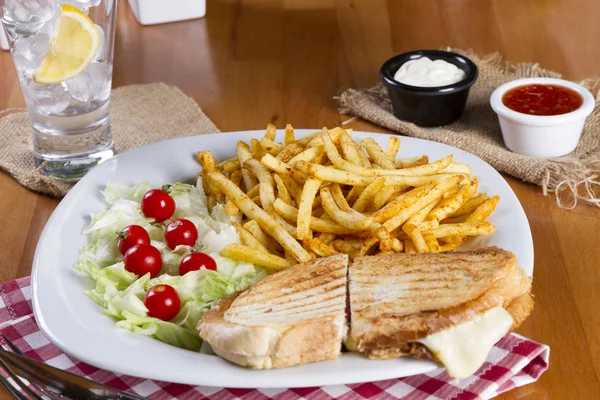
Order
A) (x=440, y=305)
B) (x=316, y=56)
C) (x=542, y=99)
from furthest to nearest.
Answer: (x=316, y=56), (x=542, y=99), (x=440, y=305)

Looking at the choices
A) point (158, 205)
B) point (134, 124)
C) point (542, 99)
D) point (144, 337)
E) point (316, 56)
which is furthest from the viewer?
point (316, 56)

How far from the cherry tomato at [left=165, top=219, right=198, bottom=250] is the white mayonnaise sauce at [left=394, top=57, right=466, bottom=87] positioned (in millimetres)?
1506

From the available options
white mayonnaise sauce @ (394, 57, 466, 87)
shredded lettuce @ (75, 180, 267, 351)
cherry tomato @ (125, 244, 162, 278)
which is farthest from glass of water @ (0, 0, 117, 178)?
white mayonnaise sauce @ (394, 57, 466, 87)

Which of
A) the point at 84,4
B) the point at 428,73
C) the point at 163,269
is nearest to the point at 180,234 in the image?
the point at 163,269

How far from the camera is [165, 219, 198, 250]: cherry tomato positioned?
2965 mm

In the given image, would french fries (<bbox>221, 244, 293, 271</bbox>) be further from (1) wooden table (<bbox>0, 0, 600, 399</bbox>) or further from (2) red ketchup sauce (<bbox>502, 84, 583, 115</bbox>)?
(2) red ketchup sauce (<bbox>502, 84, 583, 115</bbox>)

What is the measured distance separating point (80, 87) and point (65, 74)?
0.15 meters

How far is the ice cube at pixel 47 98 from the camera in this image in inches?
138

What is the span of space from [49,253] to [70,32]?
37.7 inches

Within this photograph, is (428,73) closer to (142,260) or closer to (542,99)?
(542,99)

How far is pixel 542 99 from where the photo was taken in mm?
3891

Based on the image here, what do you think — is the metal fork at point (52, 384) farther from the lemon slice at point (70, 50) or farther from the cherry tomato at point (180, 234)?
the lemon slice at point (70, 50)

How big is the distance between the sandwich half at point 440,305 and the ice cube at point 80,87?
152 cm

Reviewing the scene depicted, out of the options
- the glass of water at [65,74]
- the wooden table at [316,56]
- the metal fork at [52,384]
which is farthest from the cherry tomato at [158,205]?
the metal fork at [52,384]
